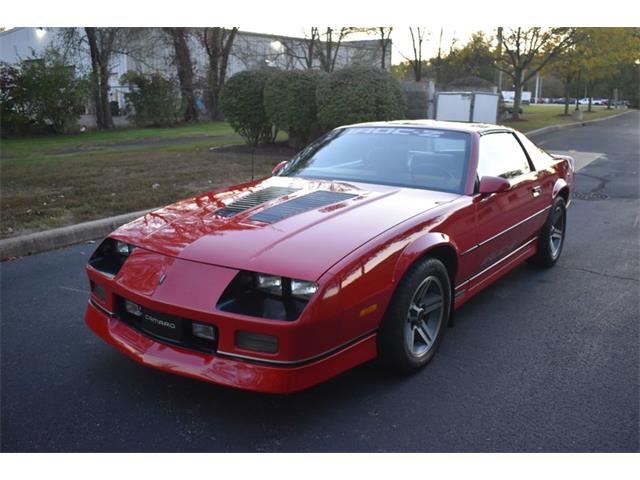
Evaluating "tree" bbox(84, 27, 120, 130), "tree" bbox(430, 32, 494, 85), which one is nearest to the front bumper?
"tree" bbox(84, 27, 120, 130)

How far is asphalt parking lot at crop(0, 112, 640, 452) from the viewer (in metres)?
2.69

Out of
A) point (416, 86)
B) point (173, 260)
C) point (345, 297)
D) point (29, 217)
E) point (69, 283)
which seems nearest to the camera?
point (345, 297)

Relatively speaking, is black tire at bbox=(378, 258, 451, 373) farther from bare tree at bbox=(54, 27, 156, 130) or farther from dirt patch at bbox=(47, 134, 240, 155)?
bare tree at bbox=(54, 27, 156, 130)

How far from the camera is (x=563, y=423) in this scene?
2.87 metres

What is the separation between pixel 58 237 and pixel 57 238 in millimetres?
15

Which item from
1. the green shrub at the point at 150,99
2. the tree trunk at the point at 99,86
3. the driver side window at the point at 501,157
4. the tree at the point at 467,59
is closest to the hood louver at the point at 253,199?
the driver side window at the point at 501,157

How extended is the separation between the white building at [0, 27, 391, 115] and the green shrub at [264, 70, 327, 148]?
612 inches

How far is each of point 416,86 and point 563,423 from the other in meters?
13.8

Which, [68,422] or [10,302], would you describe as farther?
[10,302]

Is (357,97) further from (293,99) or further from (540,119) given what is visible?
(540,119)

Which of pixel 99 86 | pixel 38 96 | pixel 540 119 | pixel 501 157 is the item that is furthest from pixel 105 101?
pixel 540 119

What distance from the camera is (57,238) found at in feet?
19.9

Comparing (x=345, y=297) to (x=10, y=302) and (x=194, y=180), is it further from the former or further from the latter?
(x=194, y=180)

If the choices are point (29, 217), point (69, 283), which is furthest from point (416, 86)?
point (69, 283)
